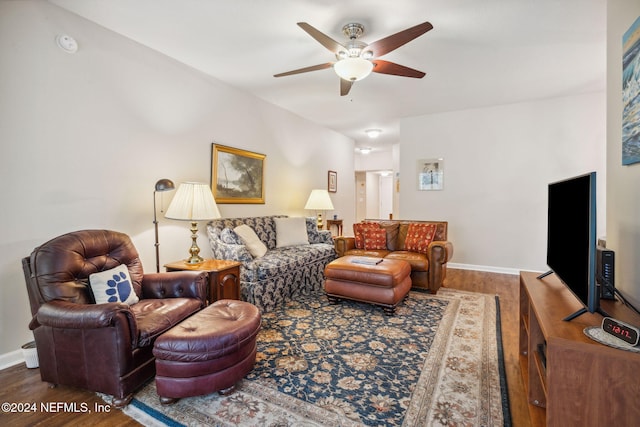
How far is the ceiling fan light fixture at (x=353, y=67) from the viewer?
227 cm

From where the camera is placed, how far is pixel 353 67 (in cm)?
229

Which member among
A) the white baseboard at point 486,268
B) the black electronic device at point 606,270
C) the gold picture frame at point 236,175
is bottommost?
the white baseboard at point 486,268

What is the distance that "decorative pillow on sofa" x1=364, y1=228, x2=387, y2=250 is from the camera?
13.8ft

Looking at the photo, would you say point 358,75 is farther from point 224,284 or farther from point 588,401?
point 588,401

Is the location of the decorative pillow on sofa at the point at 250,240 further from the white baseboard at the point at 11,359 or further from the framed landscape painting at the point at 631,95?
the framed landscape painting at the point at 631,95

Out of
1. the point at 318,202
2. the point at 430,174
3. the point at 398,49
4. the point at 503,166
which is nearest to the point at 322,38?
the point at 398,49

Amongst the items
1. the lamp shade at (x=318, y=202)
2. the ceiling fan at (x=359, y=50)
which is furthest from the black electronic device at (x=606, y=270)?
the lamp shade at (x=318, y=202)

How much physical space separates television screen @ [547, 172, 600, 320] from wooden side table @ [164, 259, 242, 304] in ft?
7.84

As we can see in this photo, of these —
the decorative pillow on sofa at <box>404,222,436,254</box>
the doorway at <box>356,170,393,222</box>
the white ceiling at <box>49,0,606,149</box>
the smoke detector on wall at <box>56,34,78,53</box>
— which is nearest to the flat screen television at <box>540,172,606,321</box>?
the white ceiling at <box>49,0,606,149</box>

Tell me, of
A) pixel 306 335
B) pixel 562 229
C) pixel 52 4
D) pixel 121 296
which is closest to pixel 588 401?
pixel 562 229

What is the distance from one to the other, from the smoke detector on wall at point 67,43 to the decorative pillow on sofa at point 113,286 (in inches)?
69.6

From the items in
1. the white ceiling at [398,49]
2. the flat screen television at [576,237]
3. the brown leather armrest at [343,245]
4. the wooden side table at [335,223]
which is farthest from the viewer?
the wooden side table at [335,223]

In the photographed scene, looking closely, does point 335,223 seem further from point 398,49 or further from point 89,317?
point 89,317

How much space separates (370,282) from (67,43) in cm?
327
